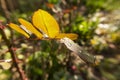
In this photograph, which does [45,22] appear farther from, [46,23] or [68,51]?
[68,51]

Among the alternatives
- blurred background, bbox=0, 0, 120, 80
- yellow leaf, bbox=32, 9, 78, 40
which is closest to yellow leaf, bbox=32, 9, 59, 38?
yellow leaf, bbox=32, 9, 78, 40

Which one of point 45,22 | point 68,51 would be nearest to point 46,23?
point 45,22

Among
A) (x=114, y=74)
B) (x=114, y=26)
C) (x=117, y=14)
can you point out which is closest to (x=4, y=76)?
(x=114, y=74)

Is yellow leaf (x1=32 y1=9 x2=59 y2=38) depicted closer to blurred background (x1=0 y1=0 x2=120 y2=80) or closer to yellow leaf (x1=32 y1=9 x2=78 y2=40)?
yellow leaf (x1=32 y1=9 x2=78 y2=40)

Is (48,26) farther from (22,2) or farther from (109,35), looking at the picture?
(22,2)

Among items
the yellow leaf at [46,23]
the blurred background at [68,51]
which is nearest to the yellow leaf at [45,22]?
the yellow leaf at [46,23]

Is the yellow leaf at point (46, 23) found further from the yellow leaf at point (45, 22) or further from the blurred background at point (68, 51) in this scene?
the blurred background at point (68, 51)

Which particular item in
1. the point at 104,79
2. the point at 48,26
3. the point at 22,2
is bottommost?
the point at 104,79
